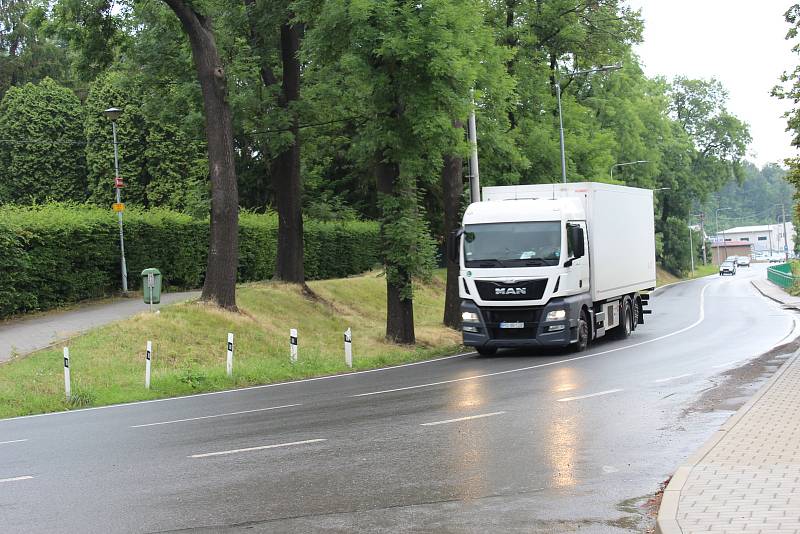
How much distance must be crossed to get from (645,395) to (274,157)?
17953 millimetres

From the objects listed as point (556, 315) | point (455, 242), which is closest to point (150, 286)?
point (455, 242)

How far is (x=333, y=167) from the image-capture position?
51906 millimetres

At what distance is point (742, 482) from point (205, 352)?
17.1 m

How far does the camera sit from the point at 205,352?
23.7 meters

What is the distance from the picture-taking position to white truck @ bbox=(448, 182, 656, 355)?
2266 centimetres

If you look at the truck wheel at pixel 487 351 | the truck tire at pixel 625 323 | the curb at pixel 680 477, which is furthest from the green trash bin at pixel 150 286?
the curb at pixel 680 477

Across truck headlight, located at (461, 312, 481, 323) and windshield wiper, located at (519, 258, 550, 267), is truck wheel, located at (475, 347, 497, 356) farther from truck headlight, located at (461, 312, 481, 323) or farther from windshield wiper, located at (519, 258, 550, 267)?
windshield wiper, located at (519, 258, 550, 267)

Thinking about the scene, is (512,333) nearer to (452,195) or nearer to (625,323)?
(625,323)

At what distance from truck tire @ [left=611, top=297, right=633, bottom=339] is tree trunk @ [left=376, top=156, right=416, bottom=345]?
18.5 feet

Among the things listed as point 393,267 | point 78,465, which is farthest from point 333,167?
point 78,465

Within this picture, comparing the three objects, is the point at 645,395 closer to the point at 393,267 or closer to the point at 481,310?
the point at 481,310

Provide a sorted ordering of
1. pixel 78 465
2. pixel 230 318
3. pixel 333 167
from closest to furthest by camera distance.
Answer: pixel 78 465
pixel 230 318
pixel 333 167

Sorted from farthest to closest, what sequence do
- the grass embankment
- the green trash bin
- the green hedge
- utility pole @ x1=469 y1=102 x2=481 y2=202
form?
utility pole @ x1=469 y1=102 x2=481 y2=202
the green hedge
the green trash bin
the grass embankment

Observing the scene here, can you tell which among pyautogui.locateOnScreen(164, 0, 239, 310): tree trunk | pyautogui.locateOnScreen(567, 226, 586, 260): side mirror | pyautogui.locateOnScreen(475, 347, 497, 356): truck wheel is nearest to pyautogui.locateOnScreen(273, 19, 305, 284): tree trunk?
pyautogui.locateOnScreen(164, 0, 239, 310): tree trunk
